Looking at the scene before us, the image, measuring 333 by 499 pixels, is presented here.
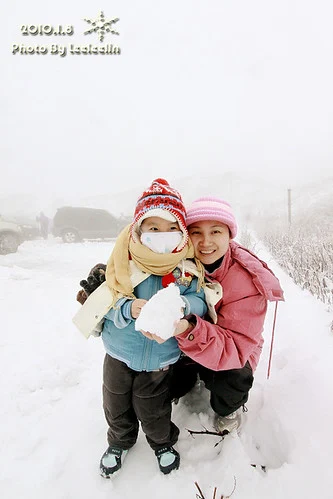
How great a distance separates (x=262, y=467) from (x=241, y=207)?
128 ft

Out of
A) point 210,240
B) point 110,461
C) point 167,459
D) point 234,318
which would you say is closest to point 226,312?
point 234,318

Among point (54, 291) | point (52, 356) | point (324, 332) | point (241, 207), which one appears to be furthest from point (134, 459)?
point (241, 207)

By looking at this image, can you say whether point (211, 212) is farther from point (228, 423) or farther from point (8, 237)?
point (8, 237)

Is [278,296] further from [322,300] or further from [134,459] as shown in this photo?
[322,300]

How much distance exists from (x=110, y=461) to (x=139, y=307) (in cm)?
107

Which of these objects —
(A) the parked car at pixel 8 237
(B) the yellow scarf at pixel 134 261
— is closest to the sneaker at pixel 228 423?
(B) the yellow scarf at pixel 134 261

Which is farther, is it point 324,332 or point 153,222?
point 324,332

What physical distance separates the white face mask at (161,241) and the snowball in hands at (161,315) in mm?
333

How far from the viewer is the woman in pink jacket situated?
1503mm

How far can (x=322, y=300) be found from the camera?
4.38 metres

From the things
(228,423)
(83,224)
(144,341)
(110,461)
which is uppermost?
(83,224)

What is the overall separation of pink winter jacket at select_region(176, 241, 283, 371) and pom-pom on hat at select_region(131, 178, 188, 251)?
1.23 ft

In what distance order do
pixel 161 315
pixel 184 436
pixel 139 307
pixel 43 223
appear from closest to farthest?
1. pixel 161 315
2. pixel 139 307
3. pixel 184 436
4. pixel 43 223

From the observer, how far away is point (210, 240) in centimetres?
171
